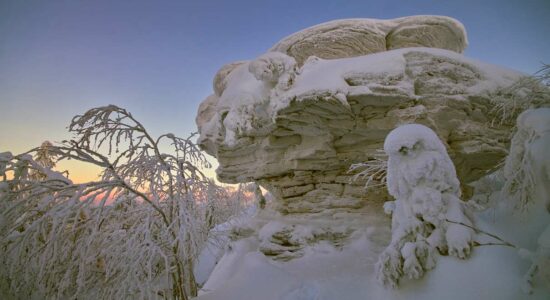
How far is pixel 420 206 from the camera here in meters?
3.55

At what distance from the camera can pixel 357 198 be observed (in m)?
6.75

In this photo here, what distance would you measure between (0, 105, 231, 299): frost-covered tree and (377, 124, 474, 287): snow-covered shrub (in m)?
2.71

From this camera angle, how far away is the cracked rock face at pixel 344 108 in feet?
18.3

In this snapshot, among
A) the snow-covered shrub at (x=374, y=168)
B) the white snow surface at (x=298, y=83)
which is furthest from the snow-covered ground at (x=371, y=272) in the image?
the white snow surface at (x=298, y=83)

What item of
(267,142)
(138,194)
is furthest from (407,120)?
(138,194)

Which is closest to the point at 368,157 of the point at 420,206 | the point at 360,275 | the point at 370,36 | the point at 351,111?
the point at 351,111

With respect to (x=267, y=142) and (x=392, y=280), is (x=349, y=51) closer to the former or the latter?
(x=267, y=142)

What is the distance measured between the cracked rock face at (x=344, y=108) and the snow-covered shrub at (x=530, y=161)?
2.08m

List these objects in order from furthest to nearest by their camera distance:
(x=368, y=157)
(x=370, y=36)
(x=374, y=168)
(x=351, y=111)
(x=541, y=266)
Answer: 1. (x=370, y=36)
2. (x=368, y=157)
3. (x=351, y=111)
4. (x=374, y=168)
5. (x=541, y=266)

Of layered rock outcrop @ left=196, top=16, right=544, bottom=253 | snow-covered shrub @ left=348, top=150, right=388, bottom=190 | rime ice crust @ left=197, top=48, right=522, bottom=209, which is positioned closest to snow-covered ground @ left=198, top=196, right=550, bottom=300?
layered rock outcrop @ left=196, top=16, right=544, bottom=253

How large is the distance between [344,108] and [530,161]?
116 inches

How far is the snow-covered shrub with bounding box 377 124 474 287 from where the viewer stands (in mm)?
3357

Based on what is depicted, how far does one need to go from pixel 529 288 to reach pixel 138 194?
457cm

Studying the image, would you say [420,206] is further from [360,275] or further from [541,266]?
[360,275]
